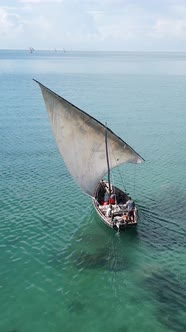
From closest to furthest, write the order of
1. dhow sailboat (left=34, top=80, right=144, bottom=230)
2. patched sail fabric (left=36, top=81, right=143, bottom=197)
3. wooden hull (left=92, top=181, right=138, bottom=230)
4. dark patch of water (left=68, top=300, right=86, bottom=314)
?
dark patch of water (left=68, top=300, right=86, bottom=314)
patched sail fabric (left=36, top=81, right=143, bottom=197)
dhow sailboat (left=34, top=80, right=144, bottom=230)
wooden hull (left=92, top=181, right=138, bottom=230)

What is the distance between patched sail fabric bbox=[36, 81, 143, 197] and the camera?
1481 inches

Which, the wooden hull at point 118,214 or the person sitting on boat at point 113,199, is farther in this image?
the person sitting on boat at point 113,199

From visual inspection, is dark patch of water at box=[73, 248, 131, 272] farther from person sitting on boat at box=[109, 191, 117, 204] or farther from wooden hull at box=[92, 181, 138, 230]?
person sitting on boat at box=[109, 191, 117, 204]

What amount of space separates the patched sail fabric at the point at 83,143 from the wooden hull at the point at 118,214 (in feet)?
8.57

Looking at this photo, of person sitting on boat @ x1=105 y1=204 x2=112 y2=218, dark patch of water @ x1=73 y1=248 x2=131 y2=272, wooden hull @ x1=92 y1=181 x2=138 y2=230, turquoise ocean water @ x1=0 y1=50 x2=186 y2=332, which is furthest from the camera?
person sitting on boat @ x1=105 y1=204 x2=112 y2=218

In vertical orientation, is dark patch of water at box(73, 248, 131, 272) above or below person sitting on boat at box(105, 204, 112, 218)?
below

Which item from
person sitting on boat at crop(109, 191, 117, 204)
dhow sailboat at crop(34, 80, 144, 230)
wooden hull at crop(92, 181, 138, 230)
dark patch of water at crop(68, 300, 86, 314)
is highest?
dhow sailboat at crop(34, 80, 144, 230)

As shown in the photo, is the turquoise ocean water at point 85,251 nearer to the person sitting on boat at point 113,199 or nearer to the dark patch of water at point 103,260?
the dark patch of water at point 103,260

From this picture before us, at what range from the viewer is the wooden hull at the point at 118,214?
37875mm

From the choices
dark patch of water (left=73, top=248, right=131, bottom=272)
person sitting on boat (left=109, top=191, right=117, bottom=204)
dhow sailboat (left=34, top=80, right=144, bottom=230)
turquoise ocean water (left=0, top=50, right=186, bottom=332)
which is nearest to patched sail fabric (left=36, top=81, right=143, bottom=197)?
dhow sailboat (left=34, top=80, right=144, bottom=230)

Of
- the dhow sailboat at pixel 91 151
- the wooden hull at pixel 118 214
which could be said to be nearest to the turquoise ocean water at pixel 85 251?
the wooden hull at pixel 118 214

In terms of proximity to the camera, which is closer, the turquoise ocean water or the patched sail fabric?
the turquoise ocean water

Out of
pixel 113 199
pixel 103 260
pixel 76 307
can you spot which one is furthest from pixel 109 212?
pixel 76 307

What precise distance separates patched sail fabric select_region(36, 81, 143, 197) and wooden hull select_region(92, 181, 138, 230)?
261cm
